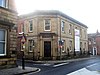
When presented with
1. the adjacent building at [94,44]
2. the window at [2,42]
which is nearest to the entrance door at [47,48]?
the window at [2,42]

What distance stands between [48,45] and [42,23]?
362 centimetres

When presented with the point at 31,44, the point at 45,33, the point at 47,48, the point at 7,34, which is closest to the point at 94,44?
the point at 47,48

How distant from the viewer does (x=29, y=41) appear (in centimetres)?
3031

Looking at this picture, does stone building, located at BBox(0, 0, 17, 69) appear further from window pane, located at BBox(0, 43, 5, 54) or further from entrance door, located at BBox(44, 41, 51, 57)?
entrance door, located at BBox(44, 41, 51, 57)

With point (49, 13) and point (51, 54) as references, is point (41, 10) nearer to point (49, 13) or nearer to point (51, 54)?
point (49, 13)

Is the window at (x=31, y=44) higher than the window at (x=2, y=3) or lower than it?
lower

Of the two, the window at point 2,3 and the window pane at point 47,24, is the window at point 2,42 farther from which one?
the window pane at point 47,24

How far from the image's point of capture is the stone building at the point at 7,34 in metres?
14.5

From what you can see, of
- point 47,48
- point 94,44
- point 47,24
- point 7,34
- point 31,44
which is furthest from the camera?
point 94,44

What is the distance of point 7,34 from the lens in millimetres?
15117

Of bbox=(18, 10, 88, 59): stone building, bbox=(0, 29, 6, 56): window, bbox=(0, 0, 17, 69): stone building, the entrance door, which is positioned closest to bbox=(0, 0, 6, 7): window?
bbox=(0, 0, 17, 69): stone building

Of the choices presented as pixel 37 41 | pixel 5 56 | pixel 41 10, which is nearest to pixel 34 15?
pixel 41 10

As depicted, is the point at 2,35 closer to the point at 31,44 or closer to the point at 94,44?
the point at 31,44

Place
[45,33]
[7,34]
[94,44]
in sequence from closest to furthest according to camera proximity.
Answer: [7,34] → [45,33] → [94,44]
